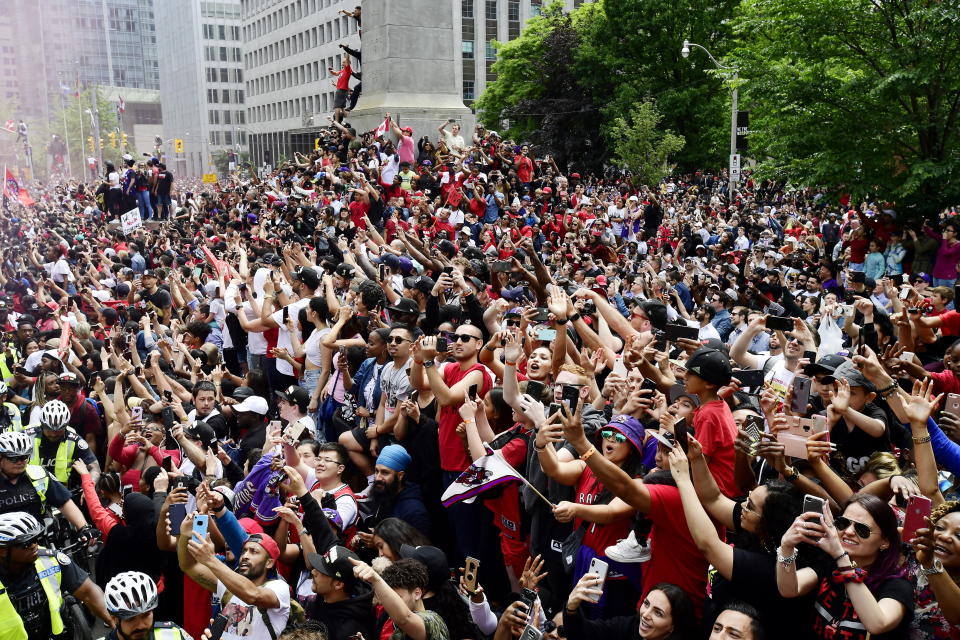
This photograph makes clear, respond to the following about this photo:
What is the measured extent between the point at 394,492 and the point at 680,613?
97.6 inches

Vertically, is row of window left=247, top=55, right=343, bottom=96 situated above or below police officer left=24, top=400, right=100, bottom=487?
above

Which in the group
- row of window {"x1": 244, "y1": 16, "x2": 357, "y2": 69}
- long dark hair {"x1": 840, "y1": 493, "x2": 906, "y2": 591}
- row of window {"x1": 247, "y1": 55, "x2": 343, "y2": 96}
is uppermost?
row of window {"x1": 244, "y1": 16, "x2": 357, "y2": 69}

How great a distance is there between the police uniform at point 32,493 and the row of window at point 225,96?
107m

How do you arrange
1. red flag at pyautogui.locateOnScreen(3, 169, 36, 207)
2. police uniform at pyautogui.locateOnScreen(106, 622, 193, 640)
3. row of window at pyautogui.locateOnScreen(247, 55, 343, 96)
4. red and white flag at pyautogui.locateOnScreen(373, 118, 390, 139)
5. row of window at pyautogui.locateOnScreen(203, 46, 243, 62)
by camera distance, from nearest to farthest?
1. police uniform at pyautogui.locateOnScreen(106, 622, 193, 640)
2. red and white flag at pyautogui.locateOnScreen(373, 118, 390, 139)
3. red flag at pyautogui.locateOnScreen(3, 169, 36, 207)
4. row of window at pyautogui.locateOnScreen(247, 55, 343, 96)
5. row of window at pyautogui.locateOnScreen(203, 46, 243, 62)

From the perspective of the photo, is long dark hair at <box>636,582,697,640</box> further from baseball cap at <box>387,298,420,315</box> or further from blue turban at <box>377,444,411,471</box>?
baseball cap at <box>387,298,420,315</box>

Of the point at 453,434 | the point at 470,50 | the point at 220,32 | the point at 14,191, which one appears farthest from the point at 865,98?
the point at 220,32

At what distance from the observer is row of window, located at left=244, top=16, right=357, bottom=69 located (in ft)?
267

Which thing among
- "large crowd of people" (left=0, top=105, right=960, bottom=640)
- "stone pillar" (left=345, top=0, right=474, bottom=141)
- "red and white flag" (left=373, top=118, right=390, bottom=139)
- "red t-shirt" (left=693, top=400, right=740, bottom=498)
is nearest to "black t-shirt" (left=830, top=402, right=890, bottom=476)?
"large crowd of people" (left=0, top=105, right=960, bottom=640)

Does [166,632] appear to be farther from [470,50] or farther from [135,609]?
[470,50]

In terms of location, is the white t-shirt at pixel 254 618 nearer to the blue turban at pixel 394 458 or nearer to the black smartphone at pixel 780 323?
the blue turban at pixel 394 458

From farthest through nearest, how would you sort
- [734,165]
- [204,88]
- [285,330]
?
[204,88]
[734,165]
[285,330]

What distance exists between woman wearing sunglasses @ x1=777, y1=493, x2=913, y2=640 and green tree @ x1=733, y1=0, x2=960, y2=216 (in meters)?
11.1

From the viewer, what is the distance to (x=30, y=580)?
16.9 ft

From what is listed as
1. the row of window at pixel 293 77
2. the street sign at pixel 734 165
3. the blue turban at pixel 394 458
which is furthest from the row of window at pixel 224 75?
the blue turban at pixel 394 458
